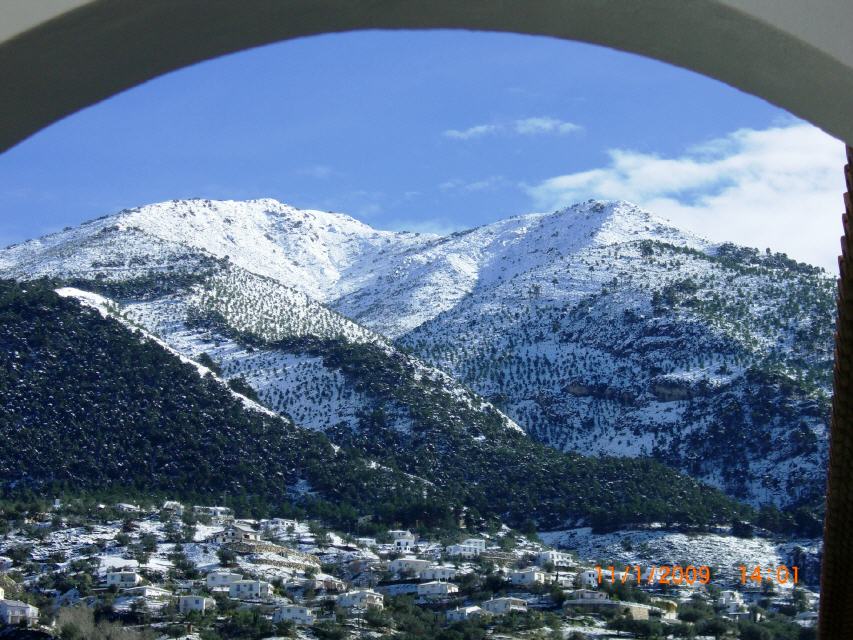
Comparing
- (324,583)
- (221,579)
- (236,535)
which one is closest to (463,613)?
(324,583)

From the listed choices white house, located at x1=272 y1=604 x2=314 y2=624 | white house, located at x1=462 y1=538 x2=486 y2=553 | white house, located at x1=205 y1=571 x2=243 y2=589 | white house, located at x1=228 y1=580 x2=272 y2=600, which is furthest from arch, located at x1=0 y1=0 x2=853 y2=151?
white house, located at x1=462 y1=538 x2=486 y2=553

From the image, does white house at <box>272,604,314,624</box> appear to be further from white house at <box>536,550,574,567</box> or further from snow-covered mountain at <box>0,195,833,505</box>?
snow-covered mountain at <box>0,195,833,505</box>

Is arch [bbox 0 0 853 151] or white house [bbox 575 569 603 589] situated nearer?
arch [bbox 0 0 853 151]

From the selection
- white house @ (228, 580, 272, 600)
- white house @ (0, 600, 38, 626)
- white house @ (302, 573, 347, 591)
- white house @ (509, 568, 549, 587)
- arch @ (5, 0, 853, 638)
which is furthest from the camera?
white house @ (302, 573, 347, 591)

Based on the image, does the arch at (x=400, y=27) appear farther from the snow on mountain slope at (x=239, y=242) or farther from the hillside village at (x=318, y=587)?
the snow on mountain slope at (x=239, y=242)

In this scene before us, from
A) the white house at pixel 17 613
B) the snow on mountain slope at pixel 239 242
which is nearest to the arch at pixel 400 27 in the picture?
the white house at pixel 17 613
